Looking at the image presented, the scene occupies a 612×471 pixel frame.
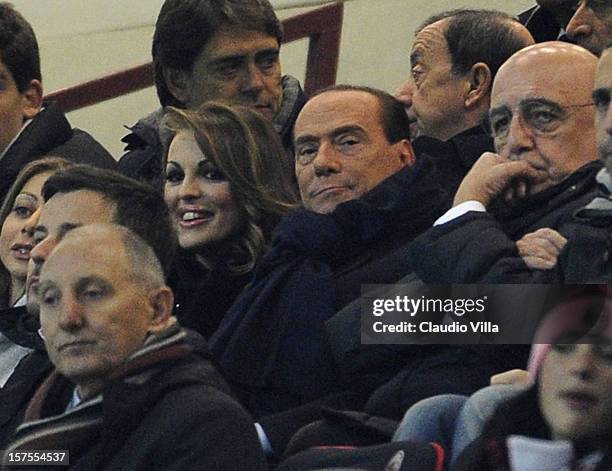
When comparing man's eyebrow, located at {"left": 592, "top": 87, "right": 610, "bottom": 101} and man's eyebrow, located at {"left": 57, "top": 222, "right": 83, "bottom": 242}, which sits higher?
man's eyebrow, located at {"left": 592, "top": 87, "right": 610, "bottom": 101}

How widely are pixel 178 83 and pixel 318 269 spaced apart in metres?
1.23

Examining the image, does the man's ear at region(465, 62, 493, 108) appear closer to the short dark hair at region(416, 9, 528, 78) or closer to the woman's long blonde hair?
the short dark hair at region(416, 9, 528, 78)

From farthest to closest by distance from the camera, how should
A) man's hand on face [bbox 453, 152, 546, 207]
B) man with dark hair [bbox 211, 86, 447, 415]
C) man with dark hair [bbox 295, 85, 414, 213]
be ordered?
man with dark hair [bbox 295, 85, 414, 213], man with dark hair [bbox 211, 86, 447, 415], man's hand on face [bbox 453, 152, 546, 207]

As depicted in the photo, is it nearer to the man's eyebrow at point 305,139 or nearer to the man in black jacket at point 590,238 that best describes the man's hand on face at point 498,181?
the man in black jacket at point 590,238

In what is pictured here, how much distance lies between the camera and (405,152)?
4941 millimetres

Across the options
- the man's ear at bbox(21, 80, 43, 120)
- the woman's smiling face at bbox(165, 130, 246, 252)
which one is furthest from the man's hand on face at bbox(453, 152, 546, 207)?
the man's ear at bbox(21, 80, 43, 120)

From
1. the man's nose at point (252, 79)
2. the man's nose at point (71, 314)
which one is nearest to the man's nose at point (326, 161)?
the man's nose at point (252, 79)

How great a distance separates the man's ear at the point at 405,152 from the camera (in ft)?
16.2

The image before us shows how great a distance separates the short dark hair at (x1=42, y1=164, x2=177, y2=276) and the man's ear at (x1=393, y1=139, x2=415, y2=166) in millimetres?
641

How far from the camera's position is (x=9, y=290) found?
515 cm

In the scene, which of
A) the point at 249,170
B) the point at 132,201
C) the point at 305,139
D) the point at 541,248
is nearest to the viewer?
the point at 541,248

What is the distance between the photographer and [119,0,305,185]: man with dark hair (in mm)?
5629

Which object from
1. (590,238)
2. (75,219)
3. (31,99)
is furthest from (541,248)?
(31,99)

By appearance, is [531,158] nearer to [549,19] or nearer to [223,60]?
[549,19]
